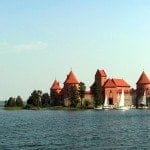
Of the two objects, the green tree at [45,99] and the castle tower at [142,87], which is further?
the green tree at [45,99]

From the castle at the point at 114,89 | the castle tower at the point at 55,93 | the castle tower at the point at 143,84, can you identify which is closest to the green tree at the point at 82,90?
the castle at the point at 114,89

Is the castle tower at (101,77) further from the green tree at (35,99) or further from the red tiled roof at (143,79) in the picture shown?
the green tree at (35,99)

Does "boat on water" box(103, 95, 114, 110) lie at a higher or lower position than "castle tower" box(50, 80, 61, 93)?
lower

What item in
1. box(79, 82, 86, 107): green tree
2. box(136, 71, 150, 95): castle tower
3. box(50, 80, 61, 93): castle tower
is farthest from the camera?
box(50, 80, 61, 93): castle tower

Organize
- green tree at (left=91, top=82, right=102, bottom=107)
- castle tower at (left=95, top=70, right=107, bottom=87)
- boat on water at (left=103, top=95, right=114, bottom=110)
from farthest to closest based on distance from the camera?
castle tower at (left=95, top=70, right=107, bottom=87) → green tree at (left=91, top=82, right=102, bottom=107) → boat on water at (left=103, top=95, right=114, bottom=110)

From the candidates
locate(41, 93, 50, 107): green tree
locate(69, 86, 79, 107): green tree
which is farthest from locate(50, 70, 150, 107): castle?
locate(69, 86, 79, 107): green tree

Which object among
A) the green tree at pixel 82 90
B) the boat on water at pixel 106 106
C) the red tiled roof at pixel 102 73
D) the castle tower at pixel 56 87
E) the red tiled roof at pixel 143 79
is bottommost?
the boat on water at pixel 106 106

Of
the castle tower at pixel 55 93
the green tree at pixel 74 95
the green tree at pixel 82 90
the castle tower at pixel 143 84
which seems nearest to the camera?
the green tree at pixel 74 95

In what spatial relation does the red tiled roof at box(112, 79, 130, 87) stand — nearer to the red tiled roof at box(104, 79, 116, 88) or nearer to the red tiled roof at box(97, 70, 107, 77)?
the red tiled roof at box(104, 79, 116, 88)

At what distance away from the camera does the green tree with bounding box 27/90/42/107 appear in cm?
14038

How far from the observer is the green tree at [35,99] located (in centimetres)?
14038

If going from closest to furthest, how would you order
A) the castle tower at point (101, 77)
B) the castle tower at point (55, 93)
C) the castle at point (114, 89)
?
1. the castle at point (114, 89)
2. the castle tower at point (101, 77)
3. the castle tower at point (55, 93)

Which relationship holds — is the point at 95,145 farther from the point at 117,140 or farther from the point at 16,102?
the point at 16,102

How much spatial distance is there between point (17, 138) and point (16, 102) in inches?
4241
